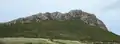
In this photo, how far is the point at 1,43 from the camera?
7588 cm

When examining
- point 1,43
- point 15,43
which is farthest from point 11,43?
point 1,43

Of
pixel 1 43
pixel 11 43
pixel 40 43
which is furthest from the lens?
pixel 40 43

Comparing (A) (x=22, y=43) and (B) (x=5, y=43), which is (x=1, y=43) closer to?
(B) (x=5, y=43)

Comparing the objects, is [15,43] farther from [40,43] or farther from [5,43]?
[40,43]

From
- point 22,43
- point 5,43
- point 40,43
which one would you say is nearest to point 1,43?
point 5,43

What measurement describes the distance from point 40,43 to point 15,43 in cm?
1131

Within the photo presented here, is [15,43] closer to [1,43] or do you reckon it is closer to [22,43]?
[22,43]

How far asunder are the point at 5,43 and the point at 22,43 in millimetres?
7757

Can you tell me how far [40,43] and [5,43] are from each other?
1634 centimetres

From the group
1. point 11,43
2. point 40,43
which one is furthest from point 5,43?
point 40,43

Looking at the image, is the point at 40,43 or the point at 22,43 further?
the point at 40,43

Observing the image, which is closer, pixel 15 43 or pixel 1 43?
pixel 1 43

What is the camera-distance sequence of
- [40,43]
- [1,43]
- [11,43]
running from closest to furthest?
[1,43], [11,43], [40,43]

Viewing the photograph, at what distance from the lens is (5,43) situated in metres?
79.6
